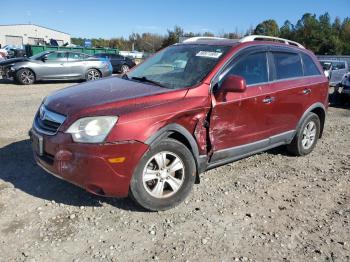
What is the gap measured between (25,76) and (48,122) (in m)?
12.2

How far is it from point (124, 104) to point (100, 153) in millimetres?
559

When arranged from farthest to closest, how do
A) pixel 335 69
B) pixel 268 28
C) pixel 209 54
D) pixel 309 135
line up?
1. pixel 268 28
2. pixel 335 69
3. pixel 309 135
4. pixel 209 54

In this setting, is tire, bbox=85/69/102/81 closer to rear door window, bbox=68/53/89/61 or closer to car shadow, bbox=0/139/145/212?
rear door window, bbox=68/53/89/61

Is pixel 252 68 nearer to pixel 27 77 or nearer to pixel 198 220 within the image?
pixel 198 220

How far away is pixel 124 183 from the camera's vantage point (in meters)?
3.55

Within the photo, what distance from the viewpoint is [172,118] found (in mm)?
3771

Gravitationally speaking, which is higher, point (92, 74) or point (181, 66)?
point (181, 66)

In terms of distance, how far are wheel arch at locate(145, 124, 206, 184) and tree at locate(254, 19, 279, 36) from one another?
6594 cm

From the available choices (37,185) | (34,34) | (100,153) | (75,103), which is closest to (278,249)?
(100,153)

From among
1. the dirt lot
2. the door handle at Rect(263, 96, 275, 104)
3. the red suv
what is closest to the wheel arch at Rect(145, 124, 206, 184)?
the red suv

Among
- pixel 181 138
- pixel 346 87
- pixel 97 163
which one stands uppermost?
pixel 181 138

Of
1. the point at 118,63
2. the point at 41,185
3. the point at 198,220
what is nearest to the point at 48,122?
the point at 41,185

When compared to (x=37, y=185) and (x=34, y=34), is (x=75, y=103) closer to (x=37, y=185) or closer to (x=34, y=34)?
(x=37, y=185)

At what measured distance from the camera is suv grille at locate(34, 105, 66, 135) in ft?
12.1
